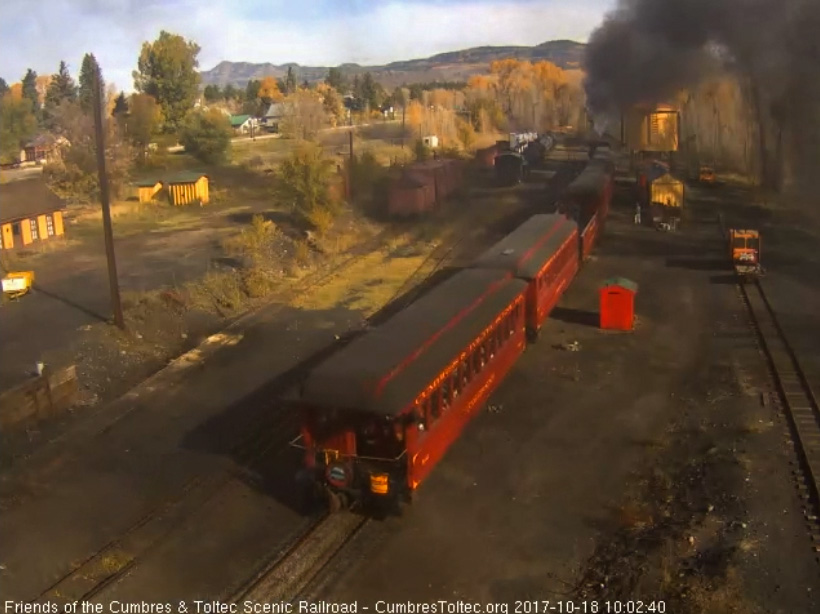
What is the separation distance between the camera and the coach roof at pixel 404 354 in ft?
37.1

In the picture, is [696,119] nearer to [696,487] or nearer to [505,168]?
[505,168]

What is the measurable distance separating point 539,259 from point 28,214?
82.5 ft

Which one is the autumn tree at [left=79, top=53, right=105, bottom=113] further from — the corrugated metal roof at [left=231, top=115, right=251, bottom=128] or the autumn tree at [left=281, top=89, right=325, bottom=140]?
the corrugated metal roof at [left=231, top=115, right=251, bottom=128]

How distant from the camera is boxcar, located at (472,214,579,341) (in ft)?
66.0

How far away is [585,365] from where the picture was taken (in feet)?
64.6

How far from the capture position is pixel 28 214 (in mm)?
34750

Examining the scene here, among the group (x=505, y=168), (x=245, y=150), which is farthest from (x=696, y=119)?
(x=245, y=150)

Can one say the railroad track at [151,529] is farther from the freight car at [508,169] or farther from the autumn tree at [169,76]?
the autumn tree at [169,76]

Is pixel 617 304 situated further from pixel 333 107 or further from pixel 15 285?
pixel 333 107

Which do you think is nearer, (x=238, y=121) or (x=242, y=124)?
(x=242, y=124)

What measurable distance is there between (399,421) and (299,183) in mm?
26470

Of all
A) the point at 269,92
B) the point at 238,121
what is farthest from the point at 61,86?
the point at 269,92

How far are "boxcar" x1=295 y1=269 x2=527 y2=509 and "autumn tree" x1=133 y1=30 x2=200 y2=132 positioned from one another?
A: 6907 centimetres

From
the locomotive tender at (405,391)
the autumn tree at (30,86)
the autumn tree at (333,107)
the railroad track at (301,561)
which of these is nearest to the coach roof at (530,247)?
the locomotive tender at (405,391)
